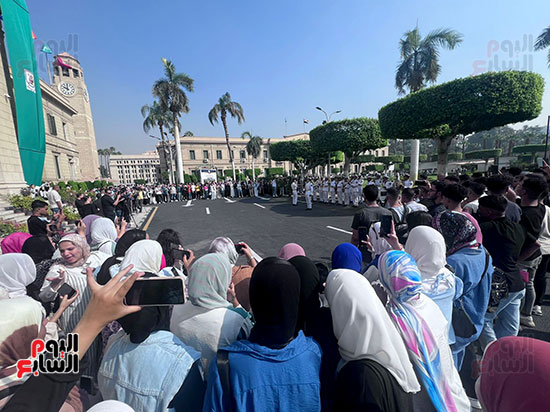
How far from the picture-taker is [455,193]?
305cm

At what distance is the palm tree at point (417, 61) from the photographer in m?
16.9

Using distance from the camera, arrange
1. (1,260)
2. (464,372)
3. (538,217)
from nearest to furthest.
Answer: (1,260), (464,372), (538,217)

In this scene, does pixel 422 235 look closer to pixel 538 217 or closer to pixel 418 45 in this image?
pixel 538 217

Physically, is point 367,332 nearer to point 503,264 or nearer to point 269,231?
point 503,264

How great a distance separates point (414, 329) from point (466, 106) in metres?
14.3

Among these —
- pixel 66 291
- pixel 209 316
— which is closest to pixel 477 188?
pixel 209 316

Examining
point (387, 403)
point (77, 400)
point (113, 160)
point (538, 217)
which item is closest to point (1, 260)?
point (77, 400)

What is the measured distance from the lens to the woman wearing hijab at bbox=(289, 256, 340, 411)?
1311mm

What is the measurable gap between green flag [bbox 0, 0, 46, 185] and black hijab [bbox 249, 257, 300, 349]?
63.4 feet

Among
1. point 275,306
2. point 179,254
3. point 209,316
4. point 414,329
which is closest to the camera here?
point 275,306

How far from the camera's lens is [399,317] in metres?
1.51

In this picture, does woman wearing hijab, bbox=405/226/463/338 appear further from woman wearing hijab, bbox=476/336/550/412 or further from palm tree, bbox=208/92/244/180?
palm tree, bbox=208/92/244/180

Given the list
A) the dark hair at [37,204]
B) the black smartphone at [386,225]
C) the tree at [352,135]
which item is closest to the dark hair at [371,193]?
the black smartphone at [386,225]

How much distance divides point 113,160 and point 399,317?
105m
